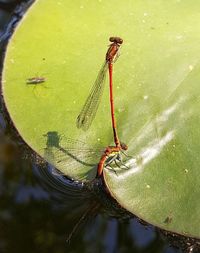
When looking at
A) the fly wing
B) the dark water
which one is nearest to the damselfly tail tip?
the fly wing

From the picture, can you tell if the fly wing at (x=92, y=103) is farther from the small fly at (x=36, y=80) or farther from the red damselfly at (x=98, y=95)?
the small fly at (x=36, y=80)

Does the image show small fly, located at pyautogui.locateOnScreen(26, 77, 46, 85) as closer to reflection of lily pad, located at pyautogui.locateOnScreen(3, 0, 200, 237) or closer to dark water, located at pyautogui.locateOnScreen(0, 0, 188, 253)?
reflection of lily pad, located at pyautogui.locateOnScreen(3, 0, 200, 237)

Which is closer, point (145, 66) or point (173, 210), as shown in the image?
point (173, 210)

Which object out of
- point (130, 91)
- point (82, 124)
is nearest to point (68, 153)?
point (82, 124)

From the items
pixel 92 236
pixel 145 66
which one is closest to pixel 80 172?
pixel 92 236

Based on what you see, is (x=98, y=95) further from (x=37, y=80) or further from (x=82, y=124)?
(x=37, y=80)

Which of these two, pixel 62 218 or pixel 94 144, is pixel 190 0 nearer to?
pixel 94 144
